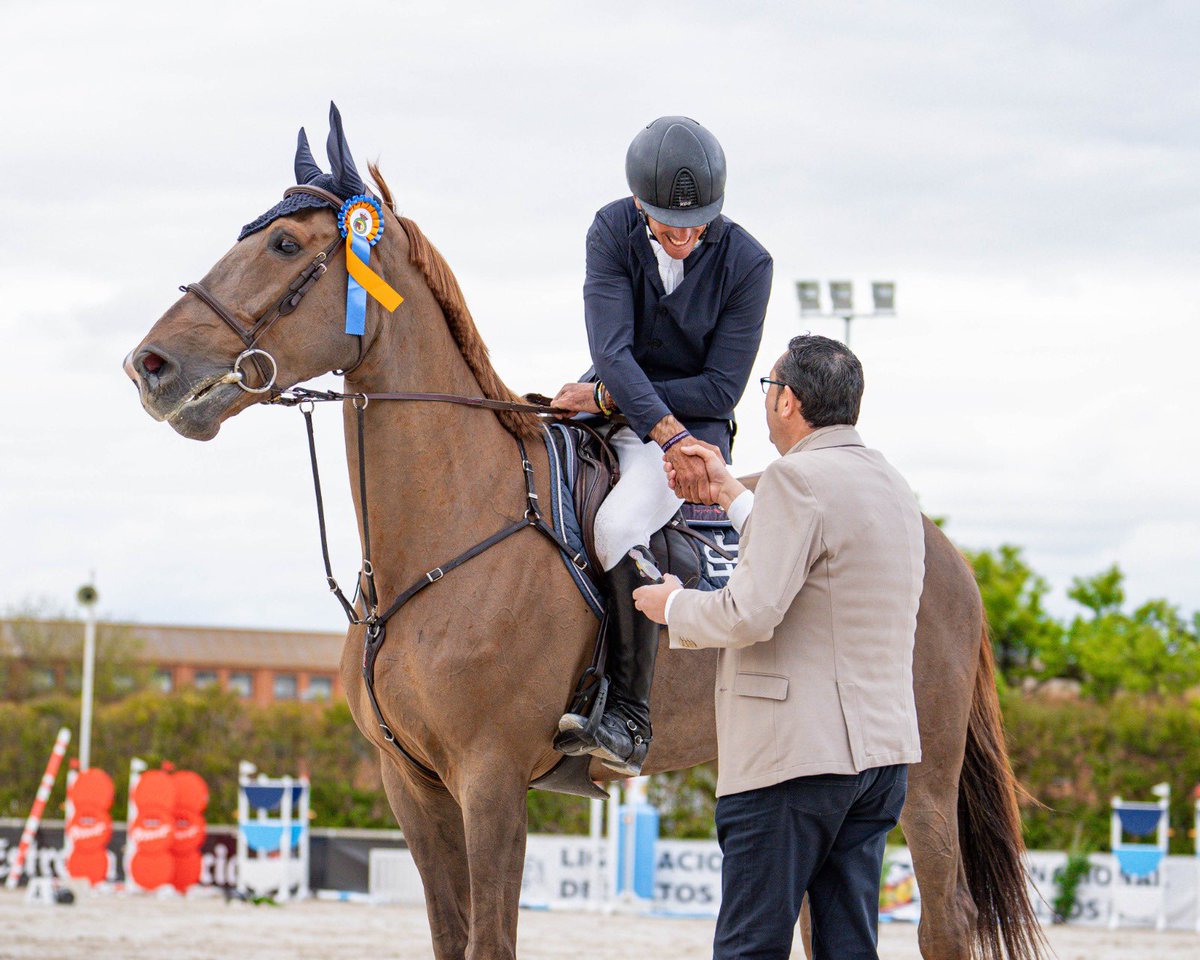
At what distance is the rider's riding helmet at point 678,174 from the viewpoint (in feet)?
15.1

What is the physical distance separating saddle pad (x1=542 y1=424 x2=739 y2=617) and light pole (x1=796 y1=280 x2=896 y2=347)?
14121mm

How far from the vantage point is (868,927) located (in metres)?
3.48

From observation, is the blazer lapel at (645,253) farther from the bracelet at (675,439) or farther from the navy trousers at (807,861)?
the navy trousers at (807,861)

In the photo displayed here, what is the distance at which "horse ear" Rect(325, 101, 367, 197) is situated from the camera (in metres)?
4.48

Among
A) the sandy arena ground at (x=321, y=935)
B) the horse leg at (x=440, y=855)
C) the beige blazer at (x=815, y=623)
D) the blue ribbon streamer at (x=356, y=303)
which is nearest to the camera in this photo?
the beige blazer at (x=815, y=623)

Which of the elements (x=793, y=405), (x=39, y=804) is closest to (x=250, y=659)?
(x=39, y=804)

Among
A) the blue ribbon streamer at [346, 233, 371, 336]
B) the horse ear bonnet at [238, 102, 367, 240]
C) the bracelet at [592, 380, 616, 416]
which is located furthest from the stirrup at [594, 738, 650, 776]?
the horse ear bonnet at [238, 102, 367, 240]

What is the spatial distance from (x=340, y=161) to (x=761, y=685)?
2.19 meters

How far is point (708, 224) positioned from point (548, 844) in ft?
46.4

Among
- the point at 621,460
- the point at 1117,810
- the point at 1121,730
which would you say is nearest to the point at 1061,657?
the point at 1121,730

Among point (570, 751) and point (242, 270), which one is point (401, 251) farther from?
point (570, 751)

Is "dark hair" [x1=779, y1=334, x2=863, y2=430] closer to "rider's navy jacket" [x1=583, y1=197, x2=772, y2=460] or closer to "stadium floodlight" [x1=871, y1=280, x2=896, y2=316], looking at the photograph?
"rider's navy jacket" [x1=583, y1=197, x2=772, y2=460]

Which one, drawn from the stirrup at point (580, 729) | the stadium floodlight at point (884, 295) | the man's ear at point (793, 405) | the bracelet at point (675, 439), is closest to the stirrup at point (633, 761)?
the stirrup at point (580, 729)

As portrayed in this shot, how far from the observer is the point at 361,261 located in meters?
4.44
